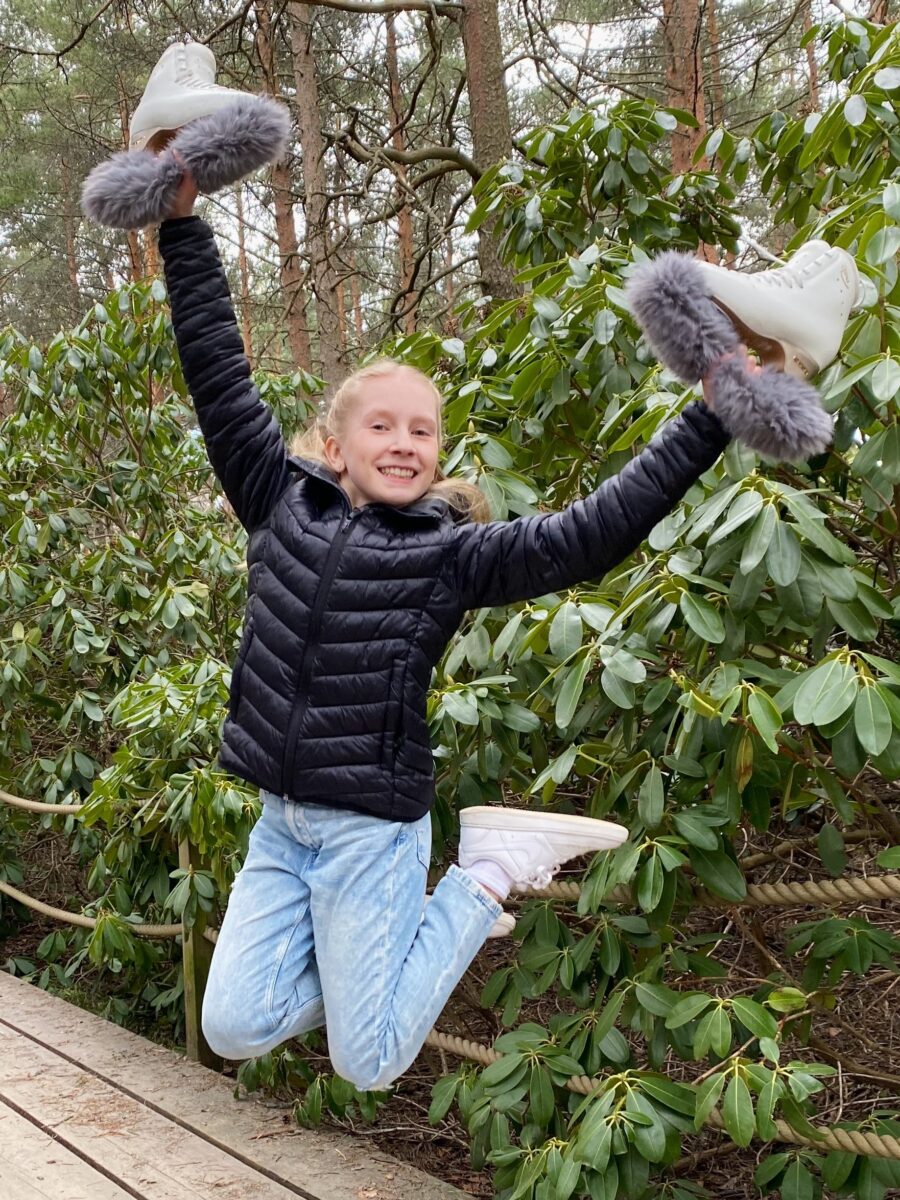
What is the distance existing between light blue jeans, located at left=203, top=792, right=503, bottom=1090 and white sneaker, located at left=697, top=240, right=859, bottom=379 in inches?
34.3

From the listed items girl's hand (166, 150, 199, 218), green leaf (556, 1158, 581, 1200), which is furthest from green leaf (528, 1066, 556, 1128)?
girl's hand (166, 150, 199, 218)

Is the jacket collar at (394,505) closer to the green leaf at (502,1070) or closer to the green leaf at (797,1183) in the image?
the green leaf at (502,1070)

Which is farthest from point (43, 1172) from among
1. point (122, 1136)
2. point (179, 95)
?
point (179, 95)

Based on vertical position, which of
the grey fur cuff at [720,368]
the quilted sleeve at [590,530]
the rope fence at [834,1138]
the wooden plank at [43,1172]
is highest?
the grey fur cuff at [720,368]

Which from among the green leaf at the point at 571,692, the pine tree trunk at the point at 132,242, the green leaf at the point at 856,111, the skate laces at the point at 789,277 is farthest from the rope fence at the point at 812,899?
the pine tree trunk at the point at 132,242

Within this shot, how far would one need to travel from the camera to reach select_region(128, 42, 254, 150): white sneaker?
168 centimetres

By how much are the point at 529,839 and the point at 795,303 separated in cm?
85

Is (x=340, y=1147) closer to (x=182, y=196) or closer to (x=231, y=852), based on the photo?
(x=231, y=852)

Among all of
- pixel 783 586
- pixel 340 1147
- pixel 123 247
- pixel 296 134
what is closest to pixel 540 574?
pixel 783 586

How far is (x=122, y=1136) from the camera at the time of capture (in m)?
2.67

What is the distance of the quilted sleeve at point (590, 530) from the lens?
4.85 feet

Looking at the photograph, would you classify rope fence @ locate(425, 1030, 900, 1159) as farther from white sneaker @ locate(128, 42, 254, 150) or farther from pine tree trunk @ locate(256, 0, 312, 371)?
pine tree trunk @ locate(256, 0, 312, 371)

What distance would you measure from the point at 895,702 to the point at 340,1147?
1.77m

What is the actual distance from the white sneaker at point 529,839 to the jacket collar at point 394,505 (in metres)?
0.46
